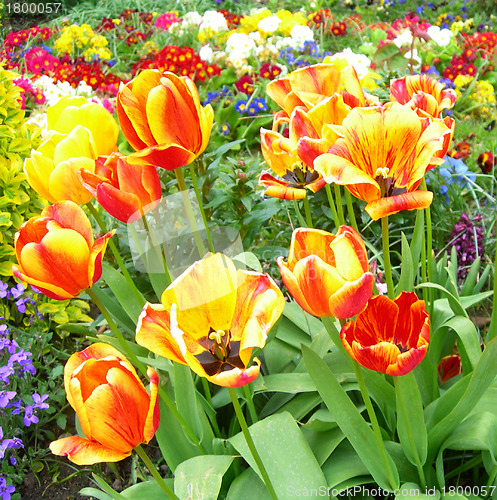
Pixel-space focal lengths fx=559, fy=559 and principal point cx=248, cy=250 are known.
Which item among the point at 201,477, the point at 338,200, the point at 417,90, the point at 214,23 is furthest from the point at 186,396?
the point at 214,23

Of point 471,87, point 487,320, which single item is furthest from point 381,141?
point 471,87

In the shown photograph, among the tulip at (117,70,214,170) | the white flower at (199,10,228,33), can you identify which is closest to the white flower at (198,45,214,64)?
the white flower at (199,10,228,33)

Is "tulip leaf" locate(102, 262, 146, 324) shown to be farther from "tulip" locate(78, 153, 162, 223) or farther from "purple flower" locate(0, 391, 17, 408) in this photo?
"purple flower" locate(0, 391, 17, 408)

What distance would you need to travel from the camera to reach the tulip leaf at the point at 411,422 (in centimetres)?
107

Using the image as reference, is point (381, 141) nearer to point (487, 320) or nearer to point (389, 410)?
point (389, 410)

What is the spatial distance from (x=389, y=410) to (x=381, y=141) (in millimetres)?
677

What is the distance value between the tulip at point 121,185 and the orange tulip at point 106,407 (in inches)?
11.9

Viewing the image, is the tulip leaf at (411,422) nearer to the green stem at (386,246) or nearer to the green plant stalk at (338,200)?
the green stem at (386,246)

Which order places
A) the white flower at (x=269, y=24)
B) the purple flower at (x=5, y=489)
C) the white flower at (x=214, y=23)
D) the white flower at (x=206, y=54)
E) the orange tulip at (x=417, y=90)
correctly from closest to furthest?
the orange tulip at (x=417, y=90) → the purple flower at (x=5, y=489) → the white flower at (x=206, y=54) → the white flower at (x=269, y=24) → the white flower at (x=214, y=23)

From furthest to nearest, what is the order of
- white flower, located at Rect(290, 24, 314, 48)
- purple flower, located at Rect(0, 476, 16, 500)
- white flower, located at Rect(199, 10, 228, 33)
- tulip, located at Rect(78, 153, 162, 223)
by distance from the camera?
white flower, located at Rect(199, 10, 228, 33)
white flower, located at Rect(290, 24, 314, 48)
purple flower, located at Rect(0, 476, 16, 500)
tulip, located at Rect(78, 153, 162, 223)

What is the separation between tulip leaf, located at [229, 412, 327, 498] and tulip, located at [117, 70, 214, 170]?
0.58 m

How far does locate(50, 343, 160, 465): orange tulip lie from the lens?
809mm

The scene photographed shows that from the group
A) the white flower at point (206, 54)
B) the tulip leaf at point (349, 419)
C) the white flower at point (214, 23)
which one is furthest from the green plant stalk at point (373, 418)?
the white flower at point (214, 23)

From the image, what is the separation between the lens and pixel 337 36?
5.28m
